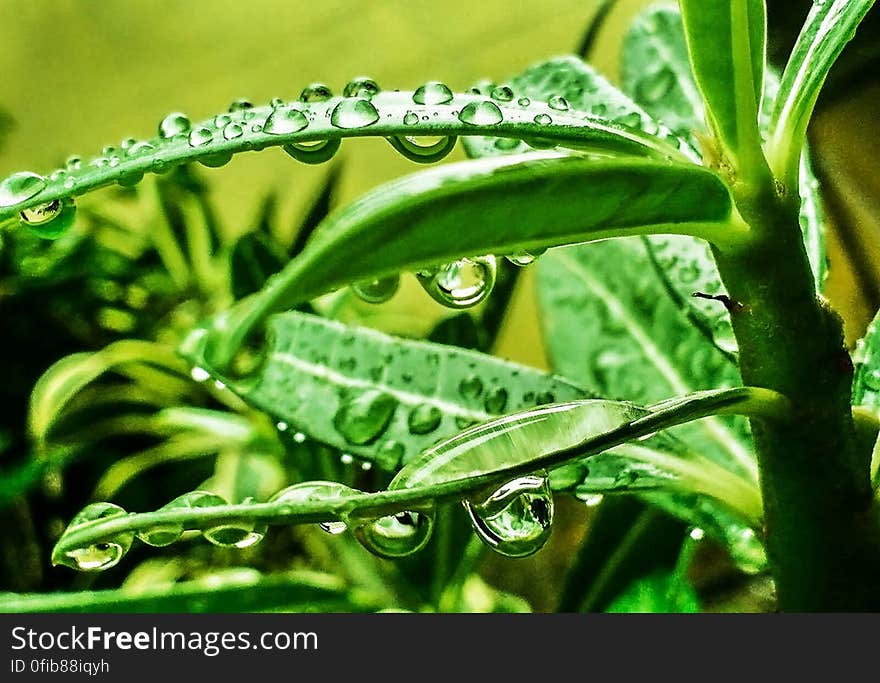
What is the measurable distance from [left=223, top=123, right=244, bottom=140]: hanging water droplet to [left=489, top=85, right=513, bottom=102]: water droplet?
10cm

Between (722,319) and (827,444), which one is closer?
(827,444)

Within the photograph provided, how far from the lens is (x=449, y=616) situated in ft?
1.59

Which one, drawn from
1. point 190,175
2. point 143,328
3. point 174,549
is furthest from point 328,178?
point 174,549

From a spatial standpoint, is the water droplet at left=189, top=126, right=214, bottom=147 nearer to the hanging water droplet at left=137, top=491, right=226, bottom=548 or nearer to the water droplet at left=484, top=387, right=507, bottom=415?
the hanging water droplet at left=137, top=491, right=226, bottom=548

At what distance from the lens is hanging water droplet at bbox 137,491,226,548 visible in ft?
0.80

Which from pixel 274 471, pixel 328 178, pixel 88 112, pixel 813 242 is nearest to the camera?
pixel 813 242

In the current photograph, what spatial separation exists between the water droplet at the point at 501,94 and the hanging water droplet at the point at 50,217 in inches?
6.4

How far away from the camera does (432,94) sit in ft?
0.86

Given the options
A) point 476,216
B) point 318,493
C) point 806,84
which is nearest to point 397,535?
point 318,493

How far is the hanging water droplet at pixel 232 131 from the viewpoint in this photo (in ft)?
0.79

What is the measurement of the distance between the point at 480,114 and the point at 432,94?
3cm

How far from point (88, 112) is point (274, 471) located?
1.37 metres

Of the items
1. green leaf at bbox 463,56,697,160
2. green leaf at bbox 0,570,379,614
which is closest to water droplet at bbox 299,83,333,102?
green leaf at bbox 463,56,697,160

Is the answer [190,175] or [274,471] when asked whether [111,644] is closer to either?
[274,471]
